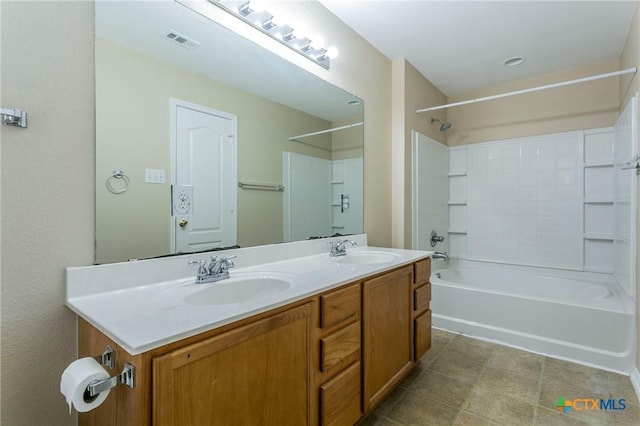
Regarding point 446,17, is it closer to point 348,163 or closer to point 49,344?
point 348,163

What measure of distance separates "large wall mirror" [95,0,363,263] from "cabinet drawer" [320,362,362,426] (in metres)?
0.76

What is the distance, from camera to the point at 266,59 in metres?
1.70

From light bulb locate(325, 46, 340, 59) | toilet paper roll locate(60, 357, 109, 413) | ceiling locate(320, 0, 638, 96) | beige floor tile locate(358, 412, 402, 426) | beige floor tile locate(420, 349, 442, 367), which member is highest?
ceiling locate(320, 0, 638, 96)

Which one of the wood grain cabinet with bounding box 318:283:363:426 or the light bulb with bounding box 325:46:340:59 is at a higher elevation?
the light bulb with bounding box 325:46:340:59

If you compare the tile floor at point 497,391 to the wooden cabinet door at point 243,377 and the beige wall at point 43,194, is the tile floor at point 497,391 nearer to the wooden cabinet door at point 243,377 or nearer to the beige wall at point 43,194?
the wooden cabinet door at point 243,377

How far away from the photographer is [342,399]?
1.29 metres

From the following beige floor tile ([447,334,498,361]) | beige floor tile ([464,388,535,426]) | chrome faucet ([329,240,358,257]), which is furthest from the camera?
beige floor tile ([447,334,498,361])

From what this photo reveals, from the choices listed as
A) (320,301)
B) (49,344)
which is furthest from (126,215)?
(320,301)

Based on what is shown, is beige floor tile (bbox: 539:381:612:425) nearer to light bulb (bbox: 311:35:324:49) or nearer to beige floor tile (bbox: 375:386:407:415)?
beige floor tile (bbox: 375:386:407:415)

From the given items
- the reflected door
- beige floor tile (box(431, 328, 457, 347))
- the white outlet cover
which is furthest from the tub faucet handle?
the white outlet cover

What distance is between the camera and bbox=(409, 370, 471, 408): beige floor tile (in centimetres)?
174

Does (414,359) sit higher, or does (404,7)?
(404,7)

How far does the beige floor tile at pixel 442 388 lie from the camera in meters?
1.74

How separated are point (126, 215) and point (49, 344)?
1.54 feet
